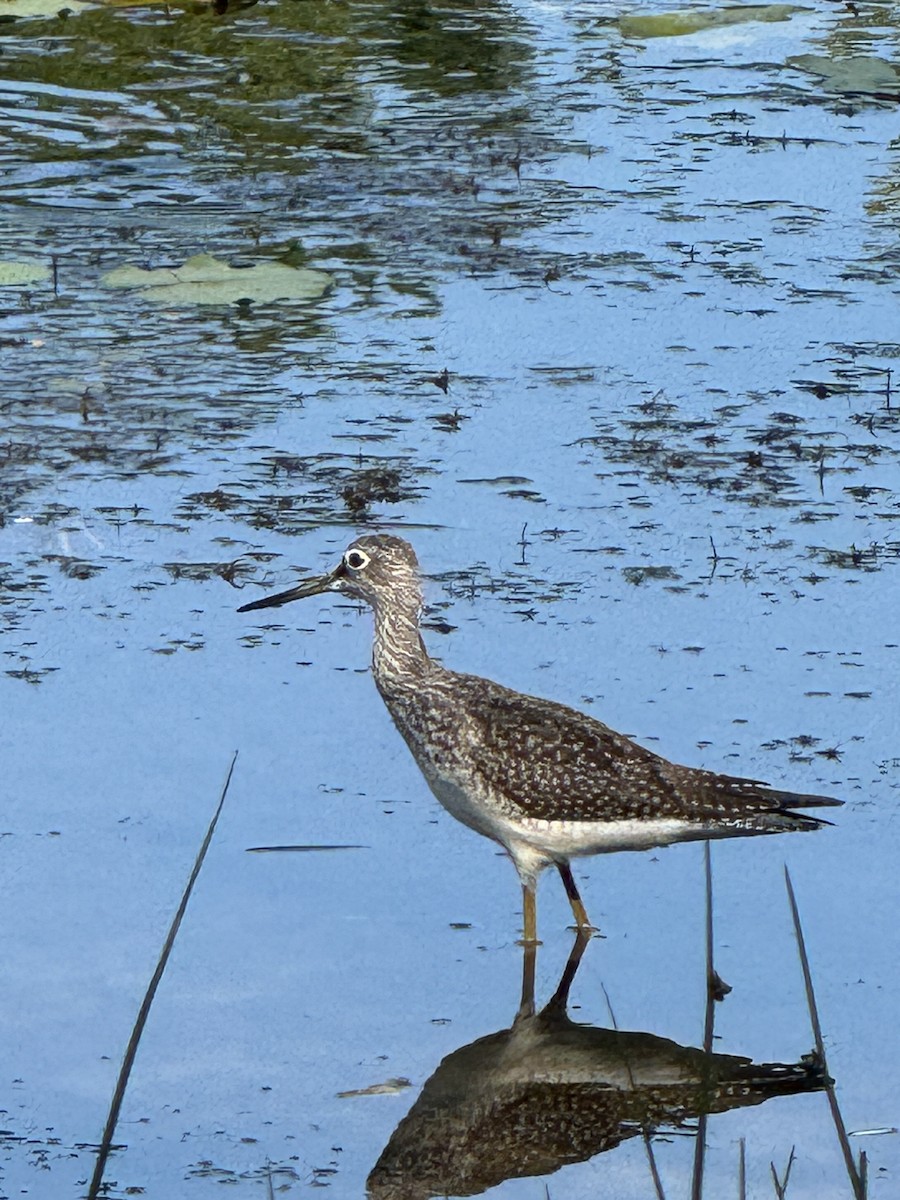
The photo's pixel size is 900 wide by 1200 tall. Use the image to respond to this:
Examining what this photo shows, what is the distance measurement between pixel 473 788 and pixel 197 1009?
94cm

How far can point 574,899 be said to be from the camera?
586cm

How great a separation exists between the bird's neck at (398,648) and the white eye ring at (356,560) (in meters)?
0.13

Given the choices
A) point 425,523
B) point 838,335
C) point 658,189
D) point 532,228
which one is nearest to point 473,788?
point 425,523

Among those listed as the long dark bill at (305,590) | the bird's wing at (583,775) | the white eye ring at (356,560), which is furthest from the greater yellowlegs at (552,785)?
the long dark bill at (305,590)

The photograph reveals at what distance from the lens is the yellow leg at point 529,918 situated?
18.8ft

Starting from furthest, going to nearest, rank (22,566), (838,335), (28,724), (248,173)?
(248,173) → (838,335) → (22,566) → (28,724)

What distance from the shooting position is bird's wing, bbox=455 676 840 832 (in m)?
5.70

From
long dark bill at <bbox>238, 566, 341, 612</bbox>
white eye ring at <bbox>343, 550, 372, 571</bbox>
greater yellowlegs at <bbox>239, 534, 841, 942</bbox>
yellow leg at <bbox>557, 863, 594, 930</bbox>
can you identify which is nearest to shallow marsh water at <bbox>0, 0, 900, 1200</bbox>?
yellow leg at <bbox>557, 863, 594, 930</bbox>

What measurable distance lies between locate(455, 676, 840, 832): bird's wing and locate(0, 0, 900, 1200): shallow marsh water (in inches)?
11.5

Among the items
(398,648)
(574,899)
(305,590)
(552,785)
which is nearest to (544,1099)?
(574,899)

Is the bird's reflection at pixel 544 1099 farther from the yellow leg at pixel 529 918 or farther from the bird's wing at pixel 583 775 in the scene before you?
the bird's wing at pixel 583 775

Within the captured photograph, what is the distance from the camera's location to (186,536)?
7809 mm

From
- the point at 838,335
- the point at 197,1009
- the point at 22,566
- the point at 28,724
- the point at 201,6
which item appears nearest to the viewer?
the point at 197,1009

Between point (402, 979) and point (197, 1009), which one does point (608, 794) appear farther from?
point (197, 1009)
